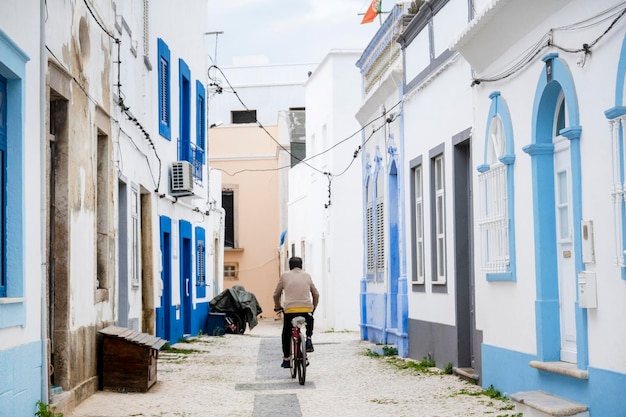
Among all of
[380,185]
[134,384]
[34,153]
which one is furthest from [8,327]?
[380,185]

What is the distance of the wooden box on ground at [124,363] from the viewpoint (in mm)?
12414

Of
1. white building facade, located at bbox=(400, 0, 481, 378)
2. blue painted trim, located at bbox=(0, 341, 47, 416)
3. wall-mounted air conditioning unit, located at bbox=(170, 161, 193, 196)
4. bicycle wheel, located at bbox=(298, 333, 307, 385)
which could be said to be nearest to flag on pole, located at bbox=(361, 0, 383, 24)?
white building facade, located at bbox=(400, 0, 481, 378)

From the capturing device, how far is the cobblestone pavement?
10.8 m

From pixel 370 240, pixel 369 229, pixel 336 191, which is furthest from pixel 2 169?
pixel 336 191

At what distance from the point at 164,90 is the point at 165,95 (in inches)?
4.5

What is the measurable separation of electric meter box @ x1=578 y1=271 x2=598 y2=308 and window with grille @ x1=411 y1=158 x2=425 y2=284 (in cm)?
753

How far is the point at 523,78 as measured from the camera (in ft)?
34.4

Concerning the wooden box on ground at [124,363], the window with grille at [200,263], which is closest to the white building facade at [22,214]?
the wooden box on ground at [124,363]

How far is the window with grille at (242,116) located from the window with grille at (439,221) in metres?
30.9

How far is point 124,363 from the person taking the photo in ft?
41.2

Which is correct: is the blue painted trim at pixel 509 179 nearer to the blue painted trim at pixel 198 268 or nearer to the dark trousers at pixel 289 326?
the dark trousers at pixel 289 326

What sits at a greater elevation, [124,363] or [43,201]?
[43,201]

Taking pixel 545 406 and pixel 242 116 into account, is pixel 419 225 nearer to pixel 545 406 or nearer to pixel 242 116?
pixel 545 406

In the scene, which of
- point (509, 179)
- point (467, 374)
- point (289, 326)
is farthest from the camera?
point (289, 326)
